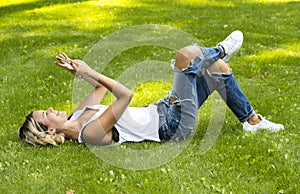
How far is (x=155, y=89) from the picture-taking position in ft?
29.1

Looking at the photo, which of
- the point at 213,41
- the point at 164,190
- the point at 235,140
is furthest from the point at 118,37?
the point at 164,190

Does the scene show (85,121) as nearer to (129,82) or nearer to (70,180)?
(70,180)

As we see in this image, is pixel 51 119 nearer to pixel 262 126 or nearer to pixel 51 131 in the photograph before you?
pixel 51 131

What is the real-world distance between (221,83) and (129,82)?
335 cm

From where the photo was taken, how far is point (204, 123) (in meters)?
7.04

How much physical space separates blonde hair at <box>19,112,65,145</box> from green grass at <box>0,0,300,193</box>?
96mm

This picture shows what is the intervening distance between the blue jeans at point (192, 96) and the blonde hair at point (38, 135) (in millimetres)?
1322

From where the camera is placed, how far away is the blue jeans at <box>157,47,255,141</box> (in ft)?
19.6

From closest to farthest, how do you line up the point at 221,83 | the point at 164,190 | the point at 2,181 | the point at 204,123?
1. the point at 164,190
2. the point at 2,181
3. the point at 221,83
4. the point at 204,123

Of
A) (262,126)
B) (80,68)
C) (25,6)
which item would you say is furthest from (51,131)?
(25,6)

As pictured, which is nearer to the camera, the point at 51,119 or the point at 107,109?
the point at 107,109

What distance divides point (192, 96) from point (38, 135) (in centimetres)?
198

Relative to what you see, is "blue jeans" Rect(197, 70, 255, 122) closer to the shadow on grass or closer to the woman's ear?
the woman's ear

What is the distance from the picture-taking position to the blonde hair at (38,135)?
6.15 metres
